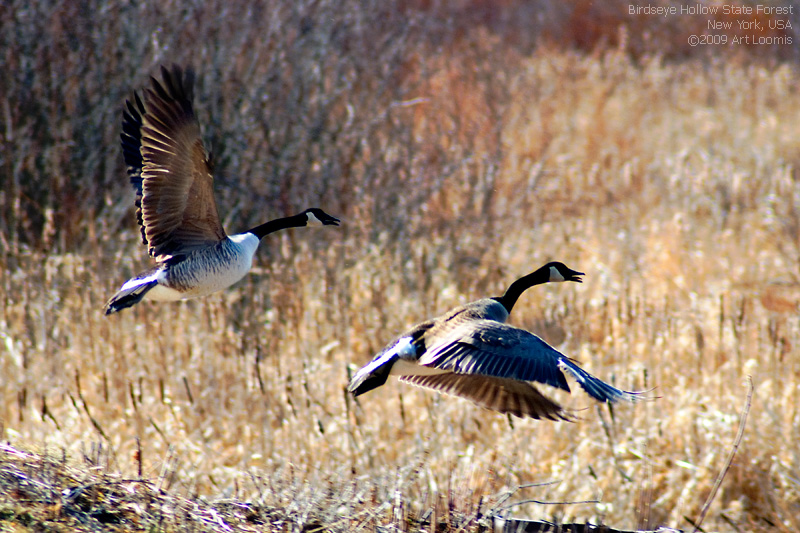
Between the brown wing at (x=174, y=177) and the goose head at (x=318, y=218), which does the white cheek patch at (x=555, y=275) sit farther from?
the brown wing at (x=174, y=177)

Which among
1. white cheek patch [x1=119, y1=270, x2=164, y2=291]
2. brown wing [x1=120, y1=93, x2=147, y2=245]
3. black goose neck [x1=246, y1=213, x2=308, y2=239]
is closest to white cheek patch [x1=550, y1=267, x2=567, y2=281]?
black goose neck [x1=246, y1=213, x2=308, y2=239]

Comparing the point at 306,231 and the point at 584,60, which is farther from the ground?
the point at 584,60

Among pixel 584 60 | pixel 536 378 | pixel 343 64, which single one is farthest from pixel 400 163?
pixel 584 60

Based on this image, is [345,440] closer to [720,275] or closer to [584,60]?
[720,275]

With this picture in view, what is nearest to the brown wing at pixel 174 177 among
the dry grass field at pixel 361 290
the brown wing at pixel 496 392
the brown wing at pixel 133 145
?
the brown wing at pixel 133 145

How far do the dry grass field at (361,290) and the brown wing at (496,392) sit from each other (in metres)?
0.28

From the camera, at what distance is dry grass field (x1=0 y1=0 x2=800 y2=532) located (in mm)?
4992

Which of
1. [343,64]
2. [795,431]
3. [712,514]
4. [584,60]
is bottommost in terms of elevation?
[712,514]

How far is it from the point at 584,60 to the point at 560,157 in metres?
5.61

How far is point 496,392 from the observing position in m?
4.00

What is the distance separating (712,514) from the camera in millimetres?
5340

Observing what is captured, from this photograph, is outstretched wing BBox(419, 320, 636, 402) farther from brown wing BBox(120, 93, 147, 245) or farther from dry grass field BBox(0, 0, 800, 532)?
brown wing BBox(120, 93, 147, 245)

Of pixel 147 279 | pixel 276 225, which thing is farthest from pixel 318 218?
pixel 147 279

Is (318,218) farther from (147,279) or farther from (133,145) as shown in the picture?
(133,145)
